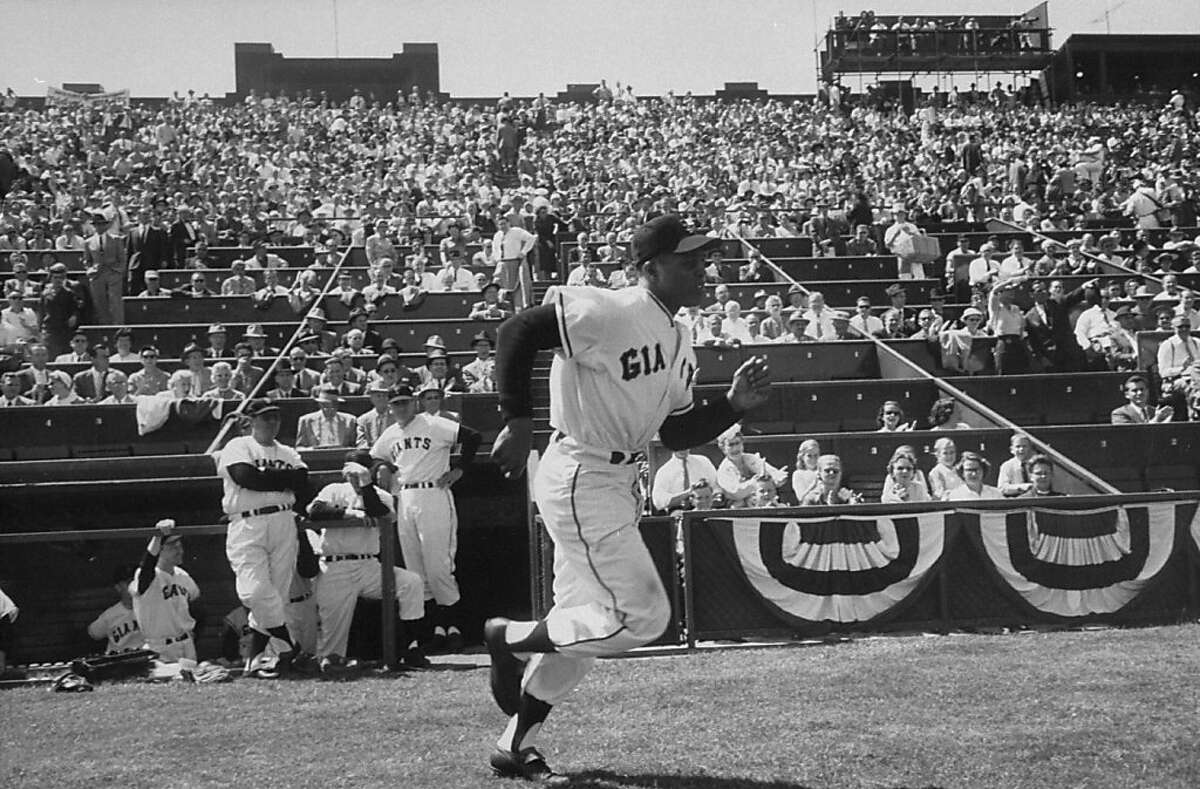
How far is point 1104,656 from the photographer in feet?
24.6

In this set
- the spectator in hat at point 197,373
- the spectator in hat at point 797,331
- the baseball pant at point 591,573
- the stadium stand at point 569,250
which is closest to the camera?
the baseball pant at point 591,573

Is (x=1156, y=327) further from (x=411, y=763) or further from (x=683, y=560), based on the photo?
(x=411, y=763)

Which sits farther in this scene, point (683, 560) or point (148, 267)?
point (148, 267)

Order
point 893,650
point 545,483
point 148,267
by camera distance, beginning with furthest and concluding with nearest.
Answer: point 148,267
point 893,650
point 545,483

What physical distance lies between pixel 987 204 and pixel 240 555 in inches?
774

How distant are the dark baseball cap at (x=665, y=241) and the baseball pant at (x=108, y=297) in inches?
589

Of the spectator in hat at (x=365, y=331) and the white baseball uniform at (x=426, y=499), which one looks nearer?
the white baseball uniform at (x=426, y=499)

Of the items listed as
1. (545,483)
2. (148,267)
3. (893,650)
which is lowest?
(893,650)

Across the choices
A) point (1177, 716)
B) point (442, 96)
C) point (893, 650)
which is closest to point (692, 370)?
point (1177, 716)

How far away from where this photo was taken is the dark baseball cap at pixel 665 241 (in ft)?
16.9

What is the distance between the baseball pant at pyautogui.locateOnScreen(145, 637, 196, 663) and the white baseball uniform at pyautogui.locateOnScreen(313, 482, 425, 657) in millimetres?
997

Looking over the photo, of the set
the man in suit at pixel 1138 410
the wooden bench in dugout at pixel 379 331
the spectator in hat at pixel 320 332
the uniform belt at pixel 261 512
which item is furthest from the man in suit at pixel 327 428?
the man in suit at pixel 1138 410

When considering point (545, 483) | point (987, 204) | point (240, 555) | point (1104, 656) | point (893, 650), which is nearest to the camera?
point (545, 483)

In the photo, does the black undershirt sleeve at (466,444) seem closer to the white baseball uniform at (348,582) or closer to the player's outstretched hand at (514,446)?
the white baseball uniform at (348,582)
